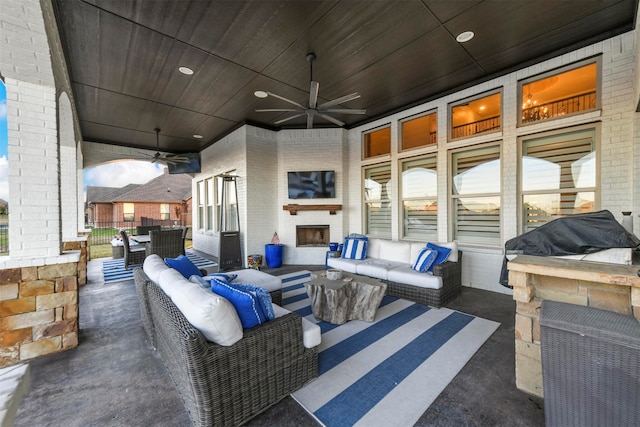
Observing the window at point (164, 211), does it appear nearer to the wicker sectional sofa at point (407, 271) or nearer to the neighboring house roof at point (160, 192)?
the neighboring house roof at point (160, 192)

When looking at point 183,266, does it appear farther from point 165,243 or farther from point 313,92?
point 165,243

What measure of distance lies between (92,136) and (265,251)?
246 inches

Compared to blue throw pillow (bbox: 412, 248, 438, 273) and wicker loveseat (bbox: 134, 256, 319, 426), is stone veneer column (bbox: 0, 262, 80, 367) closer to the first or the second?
wicker loveseat (bbox: 134, 256, 319, 426)

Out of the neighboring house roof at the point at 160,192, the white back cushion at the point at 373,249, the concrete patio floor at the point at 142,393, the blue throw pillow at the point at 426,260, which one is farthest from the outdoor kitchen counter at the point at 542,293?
the neighboring house roof at the point at 160,192

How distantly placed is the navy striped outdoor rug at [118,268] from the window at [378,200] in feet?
13.4

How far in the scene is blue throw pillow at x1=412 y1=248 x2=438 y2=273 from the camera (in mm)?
3764

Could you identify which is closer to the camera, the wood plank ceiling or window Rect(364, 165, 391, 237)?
the wood plank ceiling

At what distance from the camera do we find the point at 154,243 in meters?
5.44

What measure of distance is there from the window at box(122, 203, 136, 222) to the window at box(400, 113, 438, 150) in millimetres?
18949

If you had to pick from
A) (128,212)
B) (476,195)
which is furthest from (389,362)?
(128,212)

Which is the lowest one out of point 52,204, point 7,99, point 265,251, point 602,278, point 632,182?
point 265,251

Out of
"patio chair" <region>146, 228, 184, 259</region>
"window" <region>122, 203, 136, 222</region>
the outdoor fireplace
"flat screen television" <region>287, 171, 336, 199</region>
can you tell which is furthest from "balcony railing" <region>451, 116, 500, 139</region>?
"window" <region>122, 203, 136, 222</region>

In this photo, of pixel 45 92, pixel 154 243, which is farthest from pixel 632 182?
pixel 154 243

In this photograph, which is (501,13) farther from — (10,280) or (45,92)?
(10,280)
